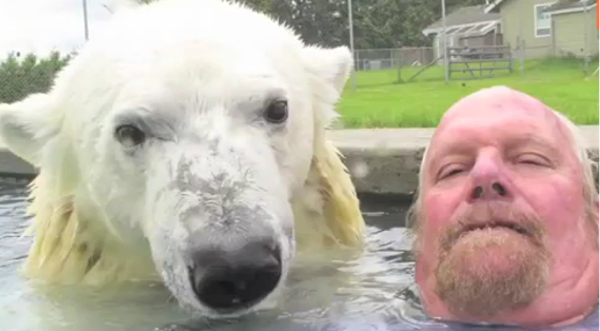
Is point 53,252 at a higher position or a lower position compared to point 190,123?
lower

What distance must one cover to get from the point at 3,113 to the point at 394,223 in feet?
7.51

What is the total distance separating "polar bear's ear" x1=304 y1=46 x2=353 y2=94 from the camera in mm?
2982

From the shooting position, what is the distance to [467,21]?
37.7m

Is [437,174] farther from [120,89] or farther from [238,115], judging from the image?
[120,89]

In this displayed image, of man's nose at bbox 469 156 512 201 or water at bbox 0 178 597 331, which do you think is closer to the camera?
man's nose at bbox 469 156 512 201

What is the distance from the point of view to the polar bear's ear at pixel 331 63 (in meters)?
2.98

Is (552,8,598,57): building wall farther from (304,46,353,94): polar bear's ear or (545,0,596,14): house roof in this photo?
(304,46,353,94): polar bear's ear

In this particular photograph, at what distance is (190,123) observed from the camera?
230cm

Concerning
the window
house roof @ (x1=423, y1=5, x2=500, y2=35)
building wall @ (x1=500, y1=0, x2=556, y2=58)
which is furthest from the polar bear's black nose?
house roof @ (x1=423, y1=5, x2=500, y2=35)

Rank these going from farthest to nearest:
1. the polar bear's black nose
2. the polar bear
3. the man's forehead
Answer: the man's forehead < the polar bear < the polar bear's black nose

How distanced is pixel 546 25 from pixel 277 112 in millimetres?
28223

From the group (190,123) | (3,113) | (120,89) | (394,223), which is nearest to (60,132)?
(3,113)

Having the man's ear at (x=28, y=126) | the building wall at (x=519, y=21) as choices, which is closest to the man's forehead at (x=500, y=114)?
the man's ear at (x=28, y=126)

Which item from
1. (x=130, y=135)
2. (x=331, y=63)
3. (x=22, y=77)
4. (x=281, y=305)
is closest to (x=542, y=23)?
(x=22, y=77)
